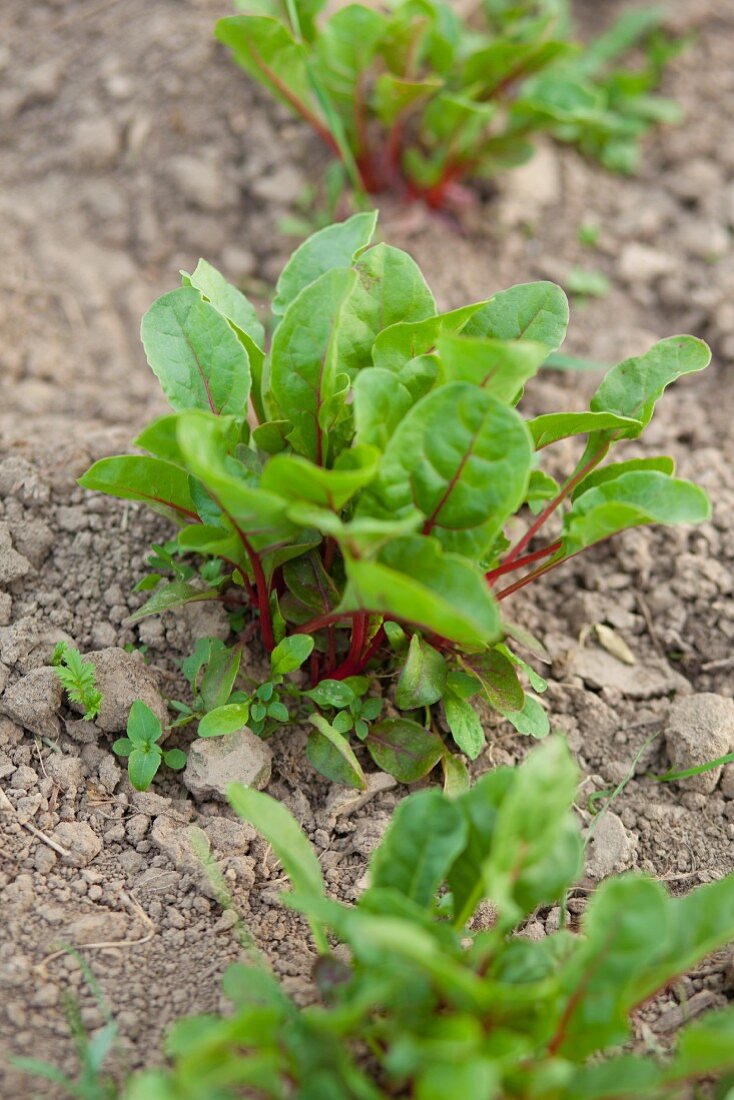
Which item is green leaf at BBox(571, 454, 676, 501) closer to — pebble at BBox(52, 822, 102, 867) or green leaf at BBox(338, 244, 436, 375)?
green leaf at BBox(338, 244, 436, 375)

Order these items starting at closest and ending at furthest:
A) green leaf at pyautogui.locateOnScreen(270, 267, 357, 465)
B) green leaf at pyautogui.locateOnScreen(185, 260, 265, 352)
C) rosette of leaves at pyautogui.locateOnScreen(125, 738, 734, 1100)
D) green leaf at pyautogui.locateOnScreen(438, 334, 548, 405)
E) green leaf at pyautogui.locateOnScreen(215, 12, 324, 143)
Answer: rosette of leaves at pyautogui.locateOnScreen(125, 738, 734, 1100)
green leaf at pyautogui.locateOnScreen(438, 334, 548, 405)
green leaf at pyautogui.locateOnScreen(270, 267, 357, 465)
green leaf at pyautogui.locateOnScreen(185, 260, 265, 352)
green leaf at pyautogui.locateOnScreen(215, 12, 324, 143)

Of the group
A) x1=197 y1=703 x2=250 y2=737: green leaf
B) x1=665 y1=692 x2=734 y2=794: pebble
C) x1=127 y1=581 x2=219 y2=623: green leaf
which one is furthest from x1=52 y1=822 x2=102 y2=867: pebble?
x1=665 y1=692 x2=734 y2=794: pebble

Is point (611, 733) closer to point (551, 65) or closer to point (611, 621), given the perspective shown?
point (611, 621)

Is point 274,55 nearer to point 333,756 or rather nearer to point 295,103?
point 295,103

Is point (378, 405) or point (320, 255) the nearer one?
point (378, 405)

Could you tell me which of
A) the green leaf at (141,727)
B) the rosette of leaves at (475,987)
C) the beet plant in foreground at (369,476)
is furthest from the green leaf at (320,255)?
the rosette of leaves at (475,987)

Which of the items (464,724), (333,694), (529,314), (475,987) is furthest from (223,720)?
(529,314)
